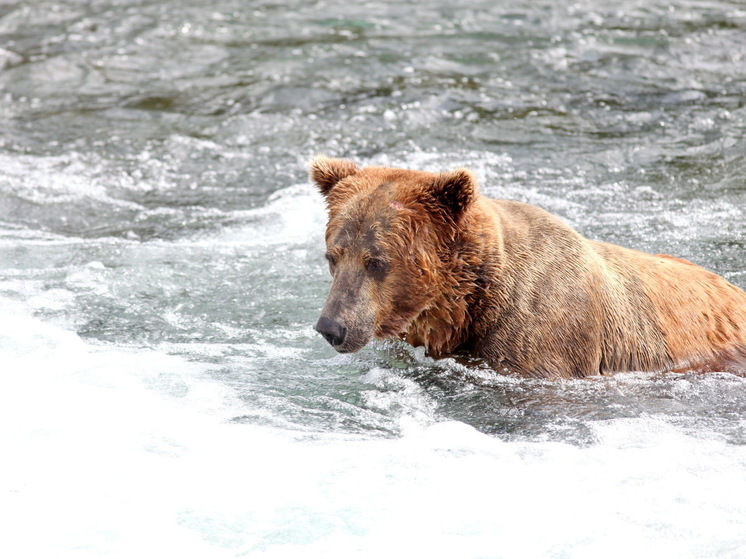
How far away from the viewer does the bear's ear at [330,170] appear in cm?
532

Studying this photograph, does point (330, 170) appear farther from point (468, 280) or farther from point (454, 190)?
point (468, 280)

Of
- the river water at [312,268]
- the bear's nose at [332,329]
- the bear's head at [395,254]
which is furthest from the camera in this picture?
the bear's head at [395,254]

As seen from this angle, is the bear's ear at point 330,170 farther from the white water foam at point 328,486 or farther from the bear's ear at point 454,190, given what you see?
the white water foam at point 328,486

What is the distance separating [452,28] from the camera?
1337 centimetres

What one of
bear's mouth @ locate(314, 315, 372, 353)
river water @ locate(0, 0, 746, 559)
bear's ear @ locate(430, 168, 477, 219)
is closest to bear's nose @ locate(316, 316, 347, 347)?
bear's mouth @ locate(314, 315, 372, 353)

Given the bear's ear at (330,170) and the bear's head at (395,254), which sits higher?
the bear's ear at (330,170)

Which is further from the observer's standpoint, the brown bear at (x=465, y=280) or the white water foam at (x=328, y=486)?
the brown bear at (x=465, y=280)

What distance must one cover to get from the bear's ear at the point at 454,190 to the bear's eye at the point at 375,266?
0.44 m

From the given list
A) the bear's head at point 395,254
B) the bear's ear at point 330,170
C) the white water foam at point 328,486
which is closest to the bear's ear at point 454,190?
the bear's head at point 395,254

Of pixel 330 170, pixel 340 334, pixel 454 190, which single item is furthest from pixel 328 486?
pixel 330 170

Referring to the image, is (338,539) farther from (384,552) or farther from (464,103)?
(464,103)

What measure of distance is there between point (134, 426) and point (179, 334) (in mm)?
1311

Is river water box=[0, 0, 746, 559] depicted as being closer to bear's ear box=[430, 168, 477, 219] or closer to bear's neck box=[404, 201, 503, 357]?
bear's neck box=[404, 201, 503, 357]

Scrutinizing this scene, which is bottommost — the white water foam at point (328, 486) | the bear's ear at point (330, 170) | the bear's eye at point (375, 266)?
the white water foam at point (328, 486)
